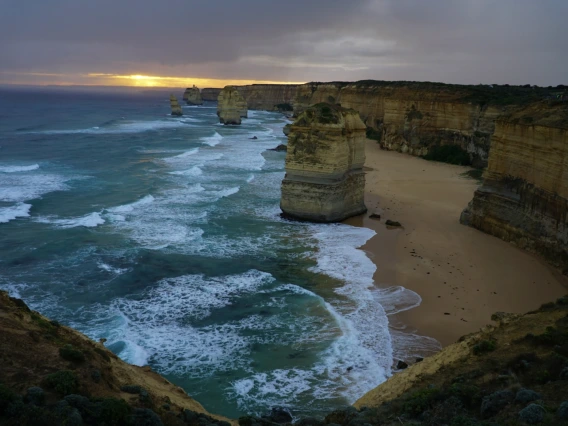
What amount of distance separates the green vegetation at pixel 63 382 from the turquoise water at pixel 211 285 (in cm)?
402

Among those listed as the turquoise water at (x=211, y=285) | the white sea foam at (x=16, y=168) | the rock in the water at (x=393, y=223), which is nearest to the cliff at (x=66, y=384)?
the turquoise water at (x=211, y=285)

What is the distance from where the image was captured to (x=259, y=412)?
32.6 ft

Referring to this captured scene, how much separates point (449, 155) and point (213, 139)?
28.7 m

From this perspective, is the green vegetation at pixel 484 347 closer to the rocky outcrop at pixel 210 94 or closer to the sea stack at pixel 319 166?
the sea stack at pixel 319 166

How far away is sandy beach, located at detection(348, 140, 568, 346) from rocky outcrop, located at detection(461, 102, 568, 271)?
0.73m

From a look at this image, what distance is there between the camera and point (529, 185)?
760 inches

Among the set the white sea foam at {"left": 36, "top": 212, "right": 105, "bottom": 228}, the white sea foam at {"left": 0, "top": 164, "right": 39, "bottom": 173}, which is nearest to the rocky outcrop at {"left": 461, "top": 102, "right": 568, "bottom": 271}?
the white sea foam at {"left": 36, "top": 212, "right": 105, "bottom": 228}

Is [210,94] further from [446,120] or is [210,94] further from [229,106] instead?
[446,120]

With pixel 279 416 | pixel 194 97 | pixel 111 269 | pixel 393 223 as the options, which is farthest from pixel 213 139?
pixel 194 97

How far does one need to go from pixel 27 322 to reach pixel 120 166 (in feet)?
105

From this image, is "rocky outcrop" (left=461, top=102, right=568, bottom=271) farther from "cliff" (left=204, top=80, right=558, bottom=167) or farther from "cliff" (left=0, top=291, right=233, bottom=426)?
"cliff" (left=204, top=80, right=558, bottom=167)

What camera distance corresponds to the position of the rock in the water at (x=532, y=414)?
6274 millimetres

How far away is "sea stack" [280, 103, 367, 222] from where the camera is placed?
23016 mm

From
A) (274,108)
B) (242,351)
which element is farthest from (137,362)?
(274,108)
